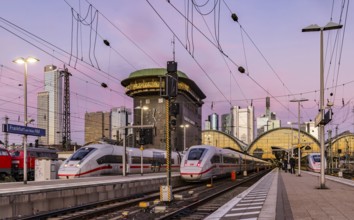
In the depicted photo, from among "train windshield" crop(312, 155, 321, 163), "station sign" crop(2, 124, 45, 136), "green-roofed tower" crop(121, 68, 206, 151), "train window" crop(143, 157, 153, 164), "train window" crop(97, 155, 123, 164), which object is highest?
"green-roofed tower" crop(121, 68, 206, 151)

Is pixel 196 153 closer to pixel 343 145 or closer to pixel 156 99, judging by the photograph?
pixel 156 99

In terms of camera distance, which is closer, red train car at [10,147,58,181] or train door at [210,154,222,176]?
train door at [210,154,222,176]

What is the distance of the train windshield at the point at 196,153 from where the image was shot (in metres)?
35.9

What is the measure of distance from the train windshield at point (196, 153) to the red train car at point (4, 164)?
16123 millimetres

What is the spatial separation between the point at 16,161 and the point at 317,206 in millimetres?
34116

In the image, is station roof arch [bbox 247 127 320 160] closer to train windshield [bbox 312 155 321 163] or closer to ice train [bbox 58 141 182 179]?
train windshield [bbox 312 155 321 163]

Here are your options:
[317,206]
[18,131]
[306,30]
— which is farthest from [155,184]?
[317,206]

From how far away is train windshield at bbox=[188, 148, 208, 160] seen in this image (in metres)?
35.9

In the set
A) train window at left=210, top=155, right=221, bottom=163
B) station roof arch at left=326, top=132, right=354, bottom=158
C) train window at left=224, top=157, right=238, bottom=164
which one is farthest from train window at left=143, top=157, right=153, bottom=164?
station roof arch at left=326, top=132, right=354, bottom=158

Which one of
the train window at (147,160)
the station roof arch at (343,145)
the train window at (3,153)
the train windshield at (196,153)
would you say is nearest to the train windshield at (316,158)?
the station roof arch at (343,145)

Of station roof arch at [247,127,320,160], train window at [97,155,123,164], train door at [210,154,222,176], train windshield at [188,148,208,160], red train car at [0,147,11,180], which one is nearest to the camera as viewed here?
train windshield at [188,148,208,160]

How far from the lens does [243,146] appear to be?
190 metres

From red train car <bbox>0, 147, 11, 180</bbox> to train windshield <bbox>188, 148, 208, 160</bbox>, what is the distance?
16123 mm

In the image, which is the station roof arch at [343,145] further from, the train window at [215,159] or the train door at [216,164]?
the train window at [215,159]
